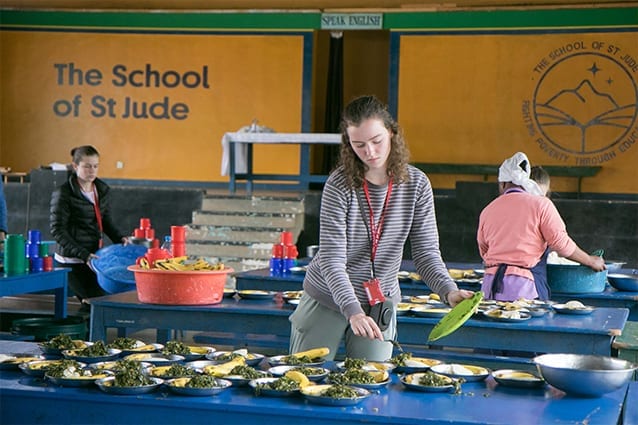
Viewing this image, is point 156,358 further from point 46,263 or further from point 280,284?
point 46,263

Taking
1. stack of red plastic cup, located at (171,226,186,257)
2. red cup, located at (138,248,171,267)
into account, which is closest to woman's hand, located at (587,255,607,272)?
stack of red plastic cup, located at (171,226,186,257)

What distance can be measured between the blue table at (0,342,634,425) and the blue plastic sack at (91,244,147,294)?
4.21 meters

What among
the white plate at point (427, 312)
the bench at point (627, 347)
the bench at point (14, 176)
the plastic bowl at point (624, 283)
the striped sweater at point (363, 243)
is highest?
the bench at point (14, 176)

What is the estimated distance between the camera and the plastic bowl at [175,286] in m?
4.95

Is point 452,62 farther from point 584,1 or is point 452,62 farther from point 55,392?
point 55,392

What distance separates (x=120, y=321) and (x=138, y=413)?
2025 millimetres

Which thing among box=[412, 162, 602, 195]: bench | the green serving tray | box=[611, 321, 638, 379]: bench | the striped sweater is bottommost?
box=[611, 321, 638, 379]: bench

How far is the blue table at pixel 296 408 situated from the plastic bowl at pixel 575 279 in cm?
284

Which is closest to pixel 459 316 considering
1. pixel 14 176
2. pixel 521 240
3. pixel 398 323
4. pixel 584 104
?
pixel 398 323

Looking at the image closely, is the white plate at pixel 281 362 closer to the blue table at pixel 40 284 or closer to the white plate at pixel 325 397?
the white plate at pixel 325 397

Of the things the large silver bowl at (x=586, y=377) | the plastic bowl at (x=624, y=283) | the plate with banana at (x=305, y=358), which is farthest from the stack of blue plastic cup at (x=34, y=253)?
the large silver bowl at (x=586, y=377)

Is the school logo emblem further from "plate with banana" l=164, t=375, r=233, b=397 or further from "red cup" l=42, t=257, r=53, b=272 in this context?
"plate with banana" l=164, t=375, r=233, b=397

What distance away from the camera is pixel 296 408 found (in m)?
2.92

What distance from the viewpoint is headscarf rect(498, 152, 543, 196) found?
5.80 m
